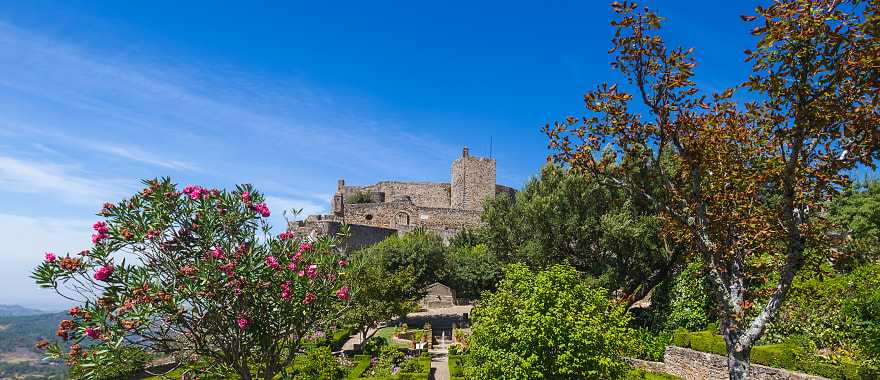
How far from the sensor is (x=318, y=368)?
16.6 m

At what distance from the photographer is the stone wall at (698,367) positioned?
1341cm

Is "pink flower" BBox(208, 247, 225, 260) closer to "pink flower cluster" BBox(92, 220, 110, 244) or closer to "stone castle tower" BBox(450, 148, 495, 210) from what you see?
"pink flower cluster" BBox(92, 220, 110, 244)

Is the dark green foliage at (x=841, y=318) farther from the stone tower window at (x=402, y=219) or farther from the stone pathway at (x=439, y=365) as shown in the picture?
the stone tower window at (x=402, y=219)

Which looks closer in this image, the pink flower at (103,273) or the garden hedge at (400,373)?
the pink flower at (103,273)

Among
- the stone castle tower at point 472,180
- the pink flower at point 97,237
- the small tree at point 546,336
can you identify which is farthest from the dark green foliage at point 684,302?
the stone castle tower at point 472,180

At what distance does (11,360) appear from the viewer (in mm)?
180250

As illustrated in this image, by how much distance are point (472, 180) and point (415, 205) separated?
23.4 ft

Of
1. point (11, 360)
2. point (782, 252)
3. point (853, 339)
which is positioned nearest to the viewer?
point (782, 252)

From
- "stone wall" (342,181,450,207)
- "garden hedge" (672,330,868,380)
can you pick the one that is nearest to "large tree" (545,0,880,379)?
"garden hedge" (672,330,868,380)

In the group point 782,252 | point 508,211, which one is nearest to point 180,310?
point 782,252

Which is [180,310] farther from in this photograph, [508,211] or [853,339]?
[508,211]

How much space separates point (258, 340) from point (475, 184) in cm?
4986

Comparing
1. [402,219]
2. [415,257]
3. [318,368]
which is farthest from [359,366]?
[402,219]

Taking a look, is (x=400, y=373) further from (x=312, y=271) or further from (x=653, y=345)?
(x=312, y=271)
